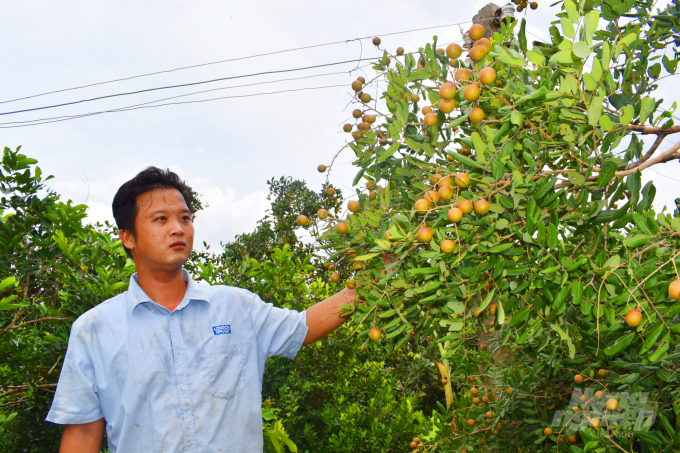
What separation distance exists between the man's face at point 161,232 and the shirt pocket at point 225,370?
16.4 inches

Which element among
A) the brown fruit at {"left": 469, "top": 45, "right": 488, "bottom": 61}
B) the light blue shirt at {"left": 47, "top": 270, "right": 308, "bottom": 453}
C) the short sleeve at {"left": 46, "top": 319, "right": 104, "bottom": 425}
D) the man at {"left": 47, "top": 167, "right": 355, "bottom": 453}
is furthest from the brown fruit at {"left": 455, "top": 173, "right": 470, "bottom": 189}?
the short sleeve at {"left": 46, "top": 319, "right": 104, "bottom": 425}

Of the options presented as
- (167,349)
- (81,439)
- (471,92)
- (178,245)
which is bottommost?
(81,439)

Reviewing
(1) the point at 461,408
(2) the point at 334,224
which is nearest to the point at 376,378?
(1) the point at 461,408

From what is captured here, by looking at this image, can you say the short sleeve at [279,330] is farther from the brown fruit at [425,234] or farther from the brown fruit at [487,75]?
the brown fruit at [487,75]

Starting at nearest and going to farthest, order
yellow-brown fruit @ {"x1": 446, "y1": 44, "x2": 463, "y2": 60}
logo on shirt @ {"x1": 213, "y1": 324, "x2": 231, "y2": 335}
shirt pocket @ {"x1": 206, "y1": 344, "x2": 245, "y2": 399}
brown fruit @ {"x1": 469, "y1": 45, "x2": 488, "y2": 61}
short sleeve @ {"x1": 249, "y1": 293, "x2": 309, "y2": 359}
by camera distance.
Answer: brown fruit @ {"x1": 469, "y1": 45, "x2": 488, "y2": 61}, yellow-brown fruit @ {"x1": 446, "y1": 44, "x2": 463, "y2": 60}, shirt pocket @ {"x1": 206, "y1": 344, "x2": 245, "y2": 399}, logo on shirt @ {"x1": 213, "y1": 324, "x2": 231, "y2": 335}, short sleeve @ {"x1": 249, "y1": 293, "x2": 309, "y2": 359}

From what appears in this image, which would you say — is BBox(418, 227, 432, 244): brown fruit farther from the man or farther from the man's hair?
the man's hair

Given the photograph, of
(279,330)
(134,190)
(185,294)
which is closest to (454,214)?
(279,330)

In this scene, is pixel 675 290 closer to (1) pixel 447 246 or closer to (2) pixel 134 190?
(1) pixel 447 246

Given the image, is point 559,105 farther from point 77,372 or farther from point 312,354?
point 312,354

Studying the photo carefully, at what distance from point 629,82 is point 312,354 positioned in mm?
3309

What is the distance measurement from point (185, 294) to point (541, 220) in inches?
60.5

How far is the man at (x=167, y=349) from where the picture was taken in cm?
191

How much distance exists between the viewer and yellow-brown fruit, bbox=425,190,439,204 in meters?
1.42

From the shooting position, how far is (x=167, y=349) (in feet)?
6.63
